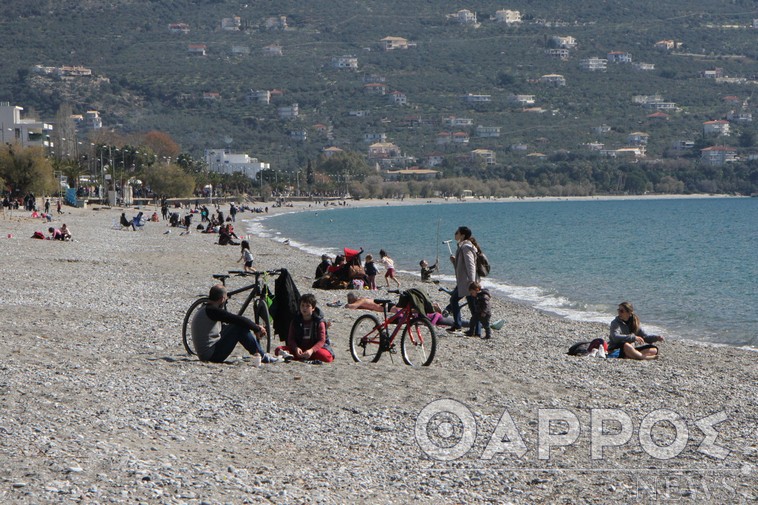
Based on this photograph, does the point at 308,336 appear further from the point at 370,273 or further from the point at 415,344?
the point at 370,273

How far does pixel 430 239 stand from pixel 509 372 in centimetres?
4582

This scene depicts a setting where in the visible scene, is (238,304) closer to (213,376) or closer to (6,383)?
(213,376)

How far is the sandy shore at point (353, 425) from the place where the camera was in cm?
697

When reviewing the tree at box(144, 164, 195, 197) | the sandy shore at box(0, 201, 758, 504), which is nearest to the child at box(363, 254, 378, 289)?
the sandy shore at box(0, 201, 758, 504)

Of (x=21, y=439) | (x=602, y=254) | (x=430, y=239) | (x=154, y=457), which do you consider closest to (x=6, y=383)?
(x=21, y=439)

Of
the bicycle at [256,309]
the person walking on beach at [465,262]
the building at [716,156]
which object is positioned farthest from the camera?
the building at [716,156]

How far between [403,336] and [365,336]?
41 centimetres

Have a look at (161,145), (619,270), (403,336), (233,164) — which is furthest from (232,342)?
(233,164)

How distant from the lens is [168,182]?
98.6 metres

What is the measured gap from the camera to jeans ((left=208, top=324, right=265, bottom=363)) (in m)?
10.9

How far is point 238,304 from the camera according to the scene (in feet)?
52.7

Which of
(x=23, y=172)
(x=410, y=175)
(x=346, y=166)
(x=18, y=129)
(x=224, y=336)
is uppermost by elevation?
(x=18, y=129)

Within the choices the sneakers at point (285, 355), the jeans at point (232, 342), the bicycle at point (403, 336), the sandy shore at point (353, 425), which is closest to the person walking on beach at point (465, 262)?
the sandy shore at point (353, 425)

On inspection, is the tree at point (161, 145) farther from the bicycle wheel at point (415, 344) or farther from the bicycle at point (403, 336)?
the bicycle wheel at point (415, 344)
